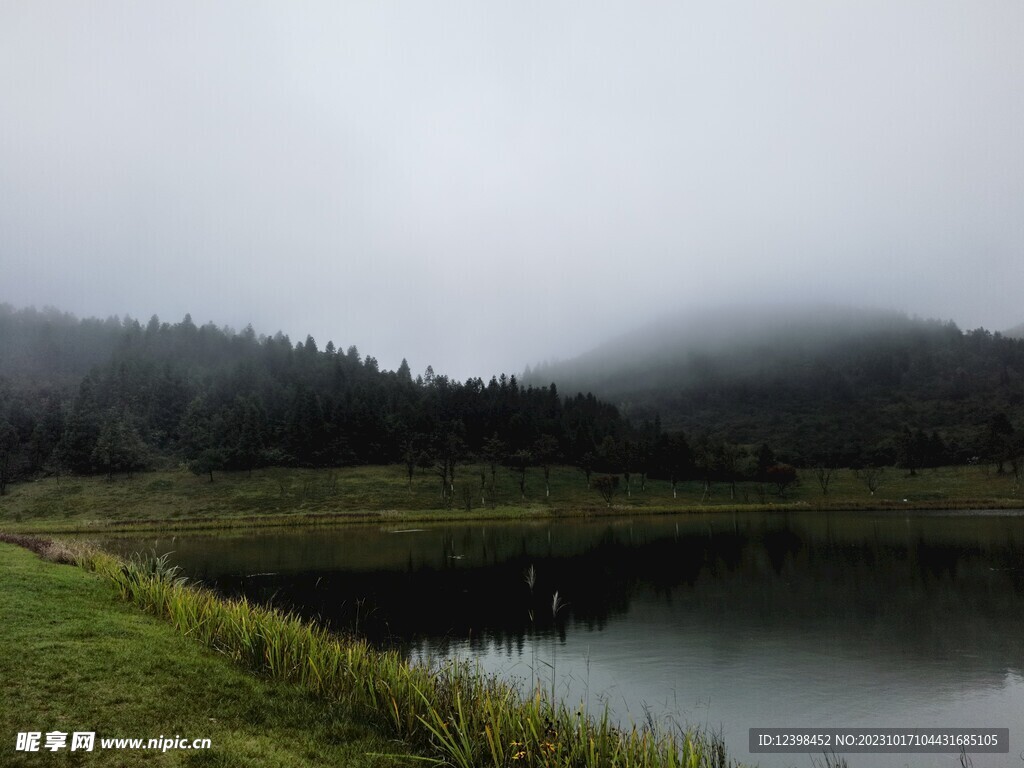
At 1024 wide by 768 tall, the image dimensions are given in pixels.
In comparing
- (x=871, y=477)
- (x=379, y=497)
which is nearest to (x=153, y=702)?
(x=379, y=497)

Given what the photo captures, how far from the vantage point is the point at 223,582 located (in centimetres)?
3578

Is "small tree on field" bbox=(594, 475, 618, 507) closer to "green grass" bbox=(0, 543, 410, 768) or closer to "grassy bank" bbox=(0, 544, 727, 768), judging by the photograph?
"grassy bank" bbox=(0, 544, 727, 768)

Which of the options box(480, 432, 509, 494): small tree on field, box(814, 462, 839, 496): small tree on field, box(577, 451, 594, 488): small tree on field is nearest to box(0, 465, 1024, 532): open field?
box(577, 451, 594, 488): small tree on field

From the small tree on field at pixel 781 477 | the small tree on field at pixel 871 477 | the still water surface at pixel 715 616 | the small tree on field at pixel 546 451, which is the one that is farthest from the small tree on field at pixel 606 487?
the small tree on field at pixel 871 477

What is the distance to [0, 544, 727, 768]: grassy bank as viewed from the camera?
31.4 feet

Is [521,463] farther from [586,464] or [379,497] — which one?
[379,497]

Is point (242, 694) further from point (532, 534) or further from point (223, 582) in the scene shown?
point (532, 534)

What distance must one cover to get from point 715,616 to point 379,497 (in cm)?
8858

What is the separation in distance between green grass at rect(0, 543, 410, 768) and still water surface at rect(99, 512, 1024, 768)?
15.9 ft

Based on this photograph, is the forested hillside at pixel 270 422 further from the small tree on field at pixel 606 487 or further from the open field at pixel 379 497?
the small tree on field at pixel 606 487

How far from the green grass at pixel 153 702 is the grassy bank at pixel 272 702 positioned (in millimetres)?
33

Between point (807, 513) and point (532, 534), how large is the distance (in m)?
59.4

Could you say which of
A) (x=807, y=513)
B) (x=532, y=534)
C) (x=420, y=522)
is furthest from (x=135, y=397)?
(x=807, y=513)

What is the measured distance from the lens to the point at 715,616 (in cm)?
2714
